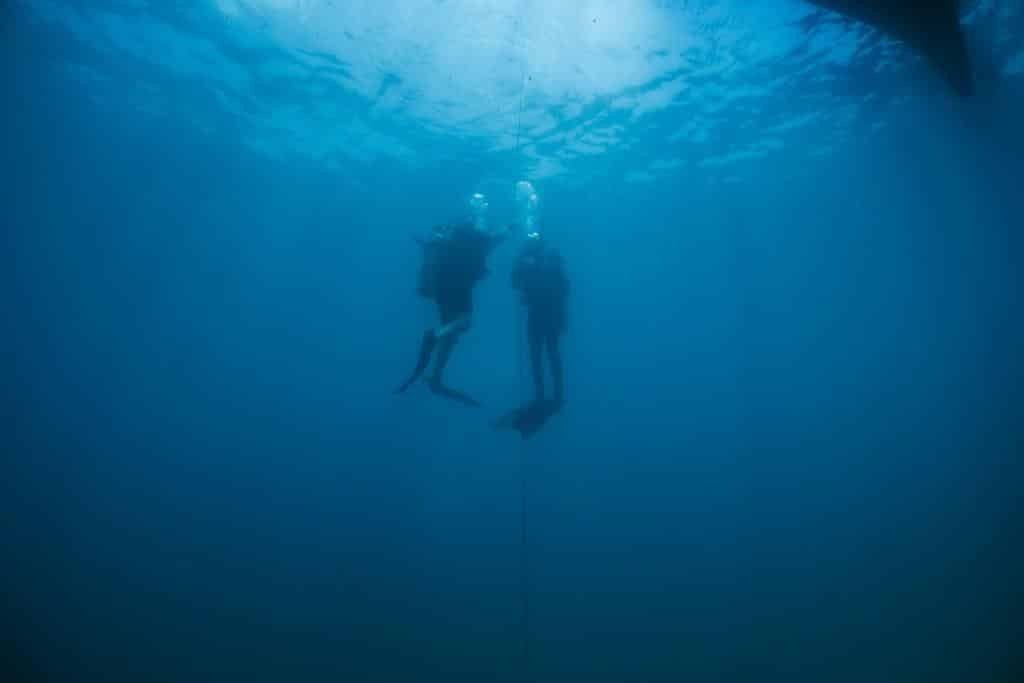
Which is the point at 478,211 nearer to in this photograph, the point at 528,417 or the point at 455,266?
the point at 455,266

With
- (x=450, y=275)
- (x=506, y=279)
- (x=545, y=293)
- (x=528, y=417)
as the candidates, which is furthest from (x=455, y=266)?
(x=506, y=279)

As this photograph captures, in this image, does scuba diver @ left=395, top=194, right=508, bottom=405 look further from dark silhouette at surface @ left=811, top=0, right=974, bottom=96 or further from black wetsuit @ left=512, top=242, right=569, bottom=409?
dark silhouette at surface @ left=811, top=0, right=974, bottom=96

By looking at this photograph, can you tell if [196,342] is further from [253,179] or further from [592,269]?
[592,269]

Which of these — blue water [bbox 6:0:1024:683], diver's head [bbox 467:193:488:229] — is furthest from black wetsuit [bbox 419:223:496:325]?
blue water [bbox 6:0:1024:683]

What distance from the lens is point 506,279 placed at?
31.5 meters

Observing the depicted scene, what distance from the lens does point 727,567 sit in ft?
85.6

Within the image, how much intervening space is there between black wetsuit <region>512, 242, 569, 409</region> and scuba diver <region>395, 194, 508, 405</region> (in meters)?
0.54

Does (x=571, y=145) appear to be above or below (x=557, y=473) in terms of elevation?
above

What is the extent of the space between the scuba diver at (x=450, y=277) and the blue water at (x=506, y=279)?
952 millimetres

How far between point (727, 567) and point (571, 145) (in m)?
21.8

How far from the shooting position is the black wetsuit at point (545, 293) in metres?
7.83

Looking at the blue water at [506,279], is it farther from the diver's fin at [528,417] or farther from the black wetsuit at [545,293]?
the diver's fin at [528,417]

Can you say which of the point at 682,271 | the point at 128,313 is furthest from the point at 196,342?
the point at 682,271

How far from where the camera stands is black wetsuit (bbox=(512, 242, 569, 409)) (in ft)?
25.7
